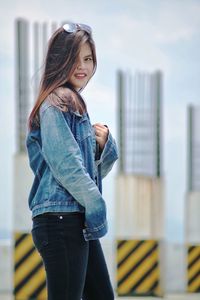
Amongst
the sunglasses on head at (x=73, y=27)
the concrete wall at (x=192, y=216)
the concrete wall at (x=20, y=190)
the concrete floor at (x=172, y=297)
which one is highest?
the sunglasses on head at (x=73, y=27)

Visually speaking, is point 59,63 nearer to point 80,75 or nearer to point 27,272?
point 80,75

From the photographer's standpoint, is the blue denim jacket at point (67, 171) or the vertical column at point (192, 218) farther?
the vertical column at point (192, 218)

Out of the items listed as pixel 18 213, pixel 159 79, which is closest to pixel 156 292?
pixel 18 213

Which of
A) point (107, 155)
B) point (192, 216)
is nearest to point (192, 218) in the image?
point (192, 216)

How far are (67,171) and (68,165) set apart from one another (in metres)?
0.01

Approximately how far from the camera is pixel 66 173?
4.50 feet

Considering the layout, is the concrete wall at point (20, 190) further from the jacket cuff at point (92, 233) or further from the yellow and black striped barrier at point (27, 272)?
the jacket cuff at point (92, 233)

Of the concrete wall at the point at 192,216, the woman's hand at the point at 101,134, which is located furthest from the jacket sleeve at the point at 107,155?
the concrete wall at the point at 192,216

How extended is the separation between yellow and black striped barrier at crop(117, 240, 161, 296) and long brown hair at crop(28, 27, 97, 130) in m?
2.75

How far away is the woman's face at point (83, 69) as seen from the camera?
1.49 meters

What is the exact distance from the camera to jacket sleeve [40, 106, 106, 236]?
4.50 ft

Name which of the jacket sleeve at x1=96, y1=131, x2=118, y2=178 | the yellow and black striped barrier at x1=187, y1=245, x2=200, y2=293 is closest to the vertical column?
the yellow and black striped barrier at x1=187, y1=245, x2=200, y2=293

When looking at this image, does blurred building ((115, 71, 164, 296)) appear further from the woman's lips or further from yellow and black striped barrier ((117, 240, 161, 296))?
the woman's lips

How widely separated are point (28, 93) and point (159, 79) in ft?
2.61
